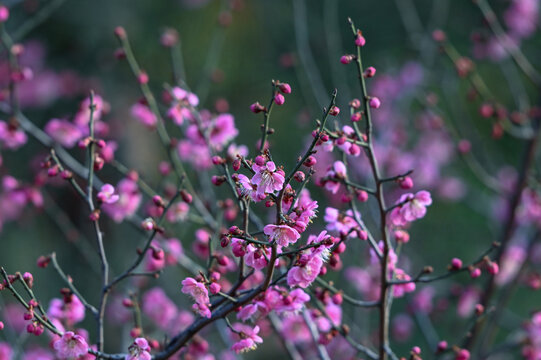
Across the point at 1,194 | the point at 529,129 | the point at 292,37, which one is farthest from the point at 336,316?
the point at 292,37

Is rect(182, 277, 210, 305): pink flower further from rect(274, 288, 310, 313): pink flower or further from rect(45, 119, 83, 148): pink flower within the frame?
rect(45, 119, 83, 148): pink flower

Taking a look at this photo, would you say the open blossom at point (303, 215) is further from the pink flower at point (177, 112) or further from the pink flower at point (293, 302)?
the pink flower at point (177, 112)

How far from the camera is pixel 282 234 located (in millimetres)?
1233

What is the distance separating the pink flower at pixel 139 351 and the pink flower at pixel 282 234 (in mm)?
387

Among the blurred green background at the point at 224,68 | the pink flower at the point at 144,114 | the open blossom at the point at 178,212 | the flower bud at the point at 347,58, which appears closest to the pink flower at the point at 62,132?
the pink flower at the point at 144,114

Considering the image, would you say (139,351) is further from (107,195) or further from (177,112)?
(177,112)

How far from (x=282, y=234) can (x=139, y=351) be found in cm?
43

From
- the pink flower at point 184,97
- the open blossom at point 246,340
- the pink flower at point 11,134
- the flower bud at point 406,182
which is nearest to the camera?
the open blossom at point 246,340

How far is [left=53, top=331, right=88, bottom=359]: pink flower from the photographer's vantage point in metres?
1.36

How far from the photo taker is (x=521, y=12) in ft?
12.6

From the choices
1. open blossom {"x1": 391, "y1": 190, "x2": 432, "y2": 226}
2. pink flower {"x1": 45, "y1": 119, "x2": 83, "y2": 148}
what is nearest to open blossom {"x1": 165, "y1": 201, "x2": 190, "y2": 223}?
pink flower {"x1": 45, "y1": 119, "x2": 83, "y2": 148}

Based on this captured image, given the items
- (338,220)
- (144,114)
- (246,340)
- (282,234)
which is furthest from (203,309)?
(144,114)

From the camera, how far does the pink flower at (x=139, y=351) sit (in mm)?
1355

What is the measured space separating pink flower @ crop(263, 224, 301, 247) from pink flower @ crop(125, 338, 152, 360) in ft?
1.27
